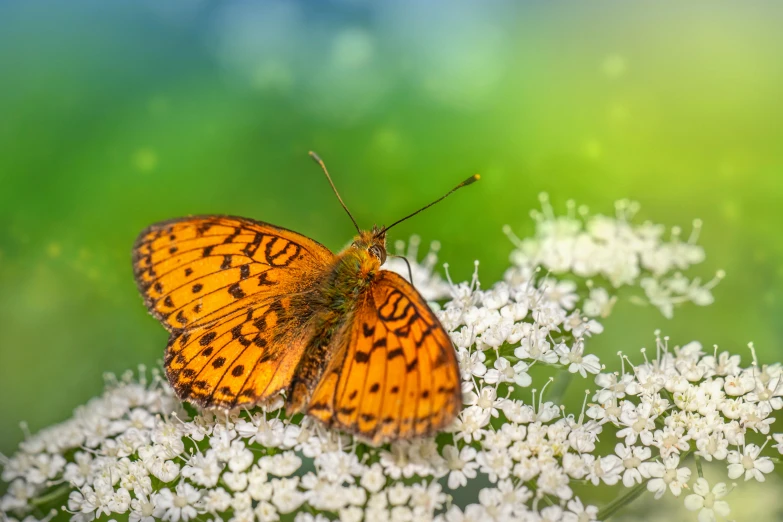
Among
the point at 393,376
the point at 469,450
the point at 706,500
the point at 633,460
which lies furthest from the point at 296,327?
the point at 706,500

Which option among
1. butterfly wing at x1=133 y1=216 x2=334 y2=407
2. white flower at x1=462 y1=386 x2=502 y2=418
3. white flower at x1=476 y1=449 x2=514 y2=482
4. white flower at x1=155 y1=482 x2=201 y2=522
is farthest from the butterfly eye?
white flower at x1=155 y1=482 x2=201 y2=522

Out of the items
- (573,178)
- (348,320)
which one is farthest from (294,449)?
(573,178)

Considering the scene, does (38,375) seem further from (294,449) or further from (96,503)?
(294,449)

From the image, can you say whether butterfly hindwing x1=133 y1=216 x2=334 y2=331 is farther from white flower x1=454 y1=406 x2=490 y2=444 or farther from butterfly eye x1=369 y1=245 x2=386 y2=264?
white flower x1=454 y1=406 x2=490 y2=444

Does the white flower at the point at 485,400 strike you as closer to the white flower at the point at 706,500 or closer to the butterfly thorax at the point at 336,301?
the butterfly thorax at the point at 336,301

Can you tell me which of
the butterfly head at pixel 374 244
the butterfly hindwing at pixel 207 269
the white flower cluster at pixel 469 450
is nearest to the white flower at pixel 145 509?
the white flower cluster at pixel 469 450

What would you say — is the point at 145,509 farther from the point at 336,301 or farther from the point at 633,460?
the point at 633,460
